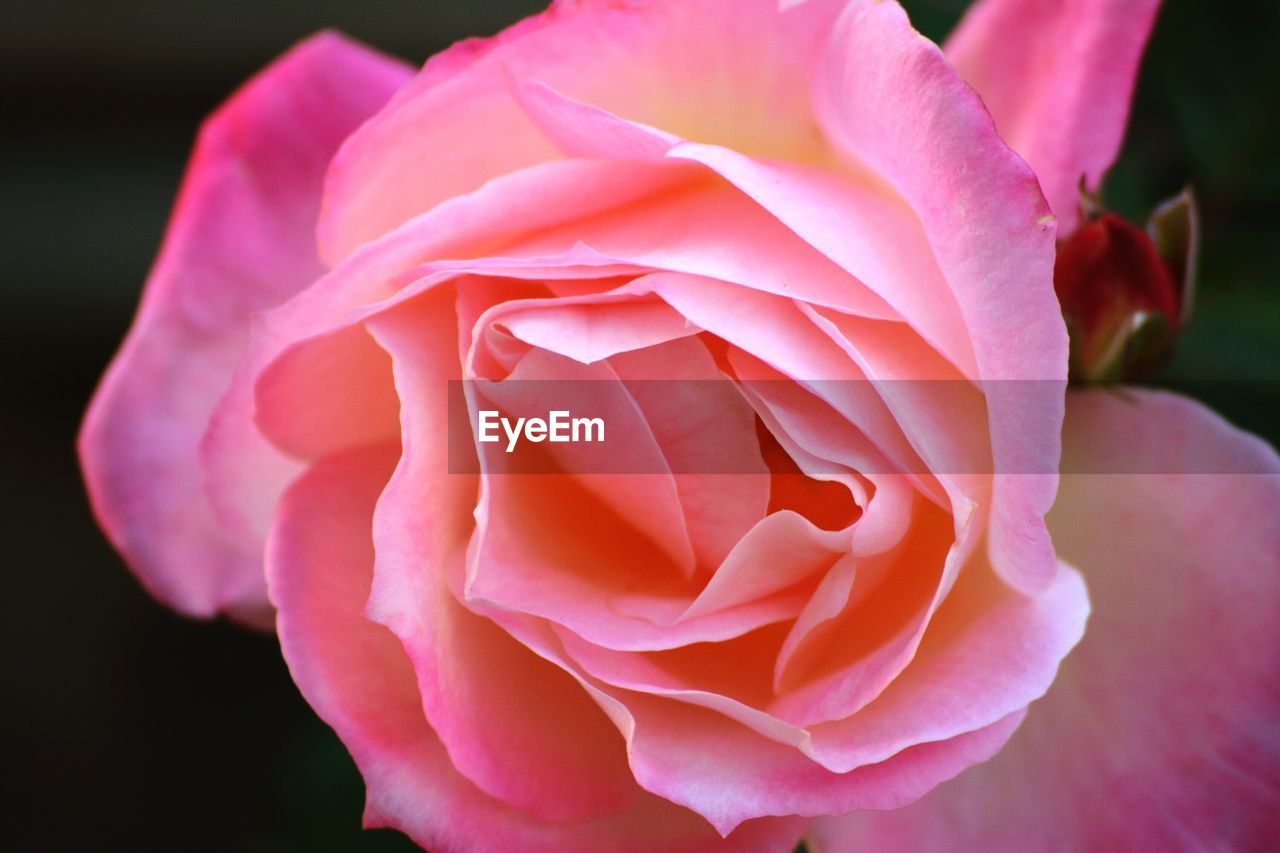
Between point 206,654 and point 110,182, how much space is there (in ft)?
1.60

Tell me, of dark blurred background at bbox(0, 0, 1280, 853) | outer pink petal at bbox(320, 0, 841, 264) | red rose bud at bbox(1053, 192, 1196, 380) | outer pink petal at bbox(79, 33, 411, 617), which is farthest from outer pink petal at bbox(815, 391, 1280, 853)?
dark blurred background at bbox(0, 0, 1280, 853)

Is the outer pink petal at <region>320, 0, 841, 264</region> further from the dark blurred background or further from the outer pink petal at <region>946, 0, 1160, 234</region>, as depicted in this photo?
the dark blurred background

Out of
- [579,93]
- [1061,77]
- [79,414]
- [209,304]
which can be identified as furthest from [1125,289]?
[79,414]

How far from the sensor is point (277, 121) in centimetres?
50

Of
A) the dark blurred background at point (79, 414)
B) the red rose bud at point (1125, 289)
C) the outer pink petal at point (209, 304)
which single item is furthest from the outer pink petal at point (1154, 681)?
the dark blurred background at point (79, 414)

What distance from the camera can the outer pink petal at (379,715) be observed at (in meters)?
0.36

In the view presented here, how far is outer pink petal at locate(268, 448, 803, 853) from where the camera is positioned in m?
0.36

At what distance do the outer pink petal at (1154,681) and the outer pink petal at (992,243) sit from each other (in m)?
0.08

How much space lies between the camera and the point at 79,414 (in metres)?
1.16

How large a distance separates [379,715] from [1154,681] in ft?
0.88

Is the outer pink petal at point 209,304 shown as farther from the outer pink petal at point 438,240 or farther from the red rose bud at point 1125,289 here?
the red rose bud at point 1125,289

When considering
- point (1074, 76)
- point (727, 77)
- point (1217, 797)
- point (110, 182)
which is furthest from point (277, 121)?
point (110, 182)

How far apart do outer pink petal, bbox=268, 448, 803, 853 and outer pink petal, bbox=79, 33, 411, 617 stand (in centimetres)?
10

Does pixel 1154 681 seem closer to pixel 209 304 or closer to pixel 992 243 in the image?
pixel 992 243
